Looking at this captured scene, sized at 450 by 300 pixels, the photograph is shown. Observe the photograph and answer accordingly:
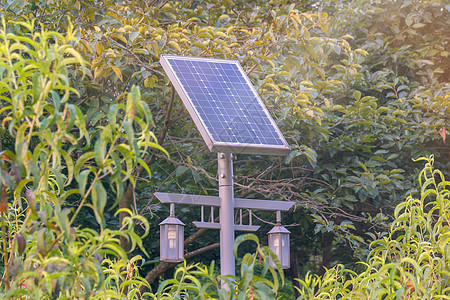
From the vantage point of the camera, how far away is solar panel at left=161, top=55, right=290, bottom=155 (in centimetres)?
411

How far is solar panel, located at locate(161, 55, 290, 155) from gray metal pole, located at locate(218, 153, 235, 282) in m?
0.26

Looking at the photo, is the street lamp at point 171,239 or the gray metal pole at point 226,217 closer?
the gray metal pole at point 226,217

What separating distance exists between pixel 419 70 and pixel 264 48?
3.37m

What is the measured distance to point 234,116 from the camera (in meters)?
4.53

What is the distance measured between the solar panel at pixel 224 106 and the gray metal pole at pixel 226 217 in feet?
0.84

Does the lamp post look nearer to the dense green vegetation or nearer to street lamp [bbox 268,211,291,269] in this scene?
street lamp [bbox 268,211,291,269]

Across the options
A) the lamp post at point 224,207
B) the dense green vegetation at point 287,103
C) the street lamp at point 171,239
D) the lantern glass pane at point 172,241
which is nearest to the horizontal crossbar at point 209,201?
the lamp post at point 224,207

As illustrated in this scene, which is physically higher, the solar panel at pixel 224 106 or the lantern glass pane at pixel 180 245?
the solar panel at pixel 224 106

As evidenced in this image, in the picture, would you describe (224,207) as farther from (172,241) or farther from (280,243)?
(280,243)

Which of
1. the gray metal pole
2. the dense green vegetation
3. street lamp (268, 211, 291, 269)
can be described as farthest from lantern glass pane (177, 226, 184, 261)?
street lamp (268, 211, 291, 269)

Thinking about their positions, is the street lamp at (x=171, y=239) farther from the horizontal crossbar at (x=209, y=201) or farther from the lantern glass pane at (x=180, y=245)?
the horizontal crossbar at (x=209, y=201)

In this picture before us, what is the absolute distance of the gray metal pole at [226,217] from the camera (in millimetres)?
4117

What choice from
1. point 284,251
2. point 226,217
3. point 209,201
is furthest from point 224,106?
point 284,251

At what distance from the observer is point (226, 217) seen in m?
4.21
